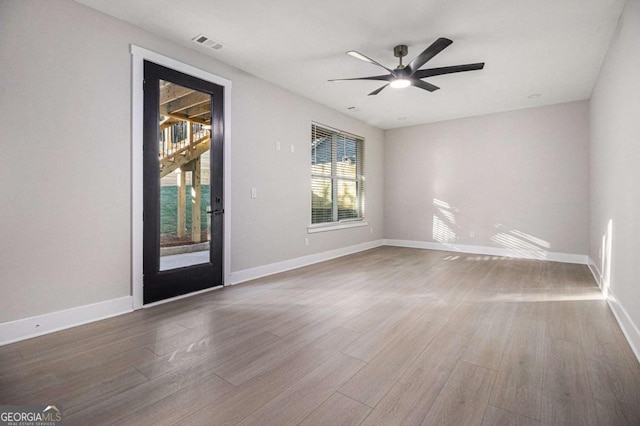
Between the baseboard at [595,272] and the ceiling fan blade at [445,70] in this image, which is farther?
the baseboard at [595,272]

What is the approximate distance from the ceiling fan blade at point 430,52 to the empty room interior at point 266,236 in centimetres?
3

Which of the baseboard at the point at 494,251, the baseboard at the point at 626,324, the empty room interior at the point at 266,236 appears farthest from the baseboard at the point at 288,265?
the baseboard at the point at 626,324

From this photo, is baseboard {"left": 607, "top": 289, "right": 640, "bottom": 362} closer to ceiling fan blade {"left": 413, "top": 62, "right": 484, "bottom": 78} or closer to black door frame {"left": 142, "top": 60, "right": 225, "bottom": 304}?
ceiling fan blade {"left": 413, "top": 62, "right": 484, "bottom": 78}

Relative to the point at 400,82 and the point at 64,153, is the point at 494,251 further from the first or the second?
the point at 64,153

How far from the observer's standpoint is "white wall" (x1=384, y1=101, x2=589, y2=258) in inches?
199

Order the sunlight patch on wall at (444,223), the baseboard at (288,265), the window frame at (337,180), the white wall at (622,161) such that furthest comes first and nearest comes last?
the sunlight patch on wall at (444,223), the window frame at (337,180), the baseboard at (288,265), the white wall at (622,161)

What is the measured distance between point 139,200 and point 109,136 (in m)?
0.62

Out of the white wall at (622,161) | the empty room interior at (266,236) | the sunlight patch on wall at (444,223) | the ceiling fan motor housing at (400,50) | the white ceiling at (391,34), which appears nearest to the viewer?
the empty room interior at (266,236)

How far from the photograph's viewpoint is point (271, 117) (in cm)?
425

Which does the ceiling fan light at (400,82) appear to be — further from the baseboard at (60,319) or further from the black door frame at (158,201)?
the baseboard at (60,319)

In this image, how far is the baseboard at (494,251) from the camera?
5.07m

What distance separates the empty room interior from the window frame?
35 centimetres

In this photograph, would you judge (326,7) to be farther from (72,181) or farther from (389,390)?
(389,390)

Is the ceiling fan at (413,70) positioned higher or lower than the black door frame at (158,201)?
higher
